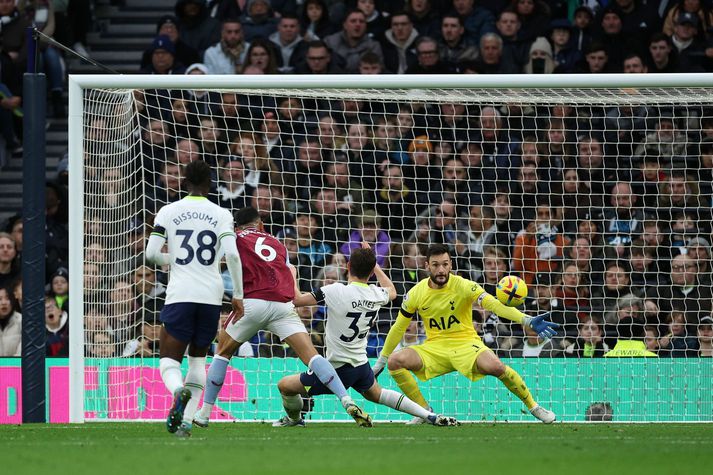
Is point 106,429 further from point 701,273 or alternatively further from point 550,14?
point 550,14

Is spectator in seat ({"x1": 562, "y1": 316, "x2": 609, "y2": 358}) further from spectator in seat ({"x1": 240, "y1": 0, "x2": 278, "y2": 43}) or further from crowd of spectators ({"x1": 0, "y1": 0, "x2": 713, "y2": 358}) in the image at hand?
spectator in seat ({"x1": 240, "y1": 0, "x2": 278, "y2": 43})

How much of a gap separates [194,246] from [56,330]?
518 cm

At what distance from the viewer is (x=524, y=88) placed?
10.9 m

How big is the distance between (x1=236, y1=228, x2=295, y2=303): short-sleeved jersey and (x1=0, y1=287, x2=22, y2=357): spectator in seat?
4337 mm

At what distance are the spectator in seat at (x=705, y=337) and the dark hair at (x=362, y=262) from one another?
3783mm

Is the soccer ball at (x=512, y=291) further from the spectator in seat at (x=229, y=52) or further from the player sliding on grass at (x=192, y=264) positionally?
the spectator in seat at (x=229, y=52)

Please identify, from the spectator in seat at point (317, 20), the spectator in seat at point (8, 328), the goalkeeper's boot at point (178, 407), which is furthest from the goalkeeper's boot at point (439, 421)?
the spectator in seat at point (317, 20)

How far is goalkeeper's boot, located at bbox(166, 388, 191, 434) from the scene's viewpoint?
7.91 metres

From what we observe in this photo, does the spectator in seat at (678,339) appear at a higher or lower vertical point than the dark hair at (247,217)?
lower

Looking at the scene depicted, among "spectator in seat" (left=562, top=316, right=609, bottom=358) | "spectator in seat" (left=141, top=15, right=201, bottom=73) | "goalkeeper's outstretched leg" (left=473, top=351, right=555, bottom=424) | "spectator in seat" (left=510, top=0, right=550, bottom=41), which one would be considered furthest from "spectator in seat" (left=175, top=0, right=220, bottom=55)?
"goalkeeper's outstretched leg" (left=473, top=351, right=555, bottom=424)

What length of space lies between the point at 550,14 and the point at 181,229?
9.15 meters

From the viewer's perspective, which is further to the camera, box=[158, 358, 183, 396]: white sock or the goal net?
the goal net

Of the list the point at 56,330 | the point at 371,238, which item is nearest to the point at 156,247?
the point at 371,238

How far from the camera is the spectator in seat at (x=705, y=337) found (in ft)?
39.7
